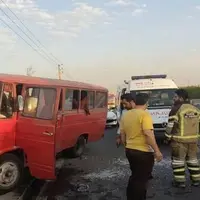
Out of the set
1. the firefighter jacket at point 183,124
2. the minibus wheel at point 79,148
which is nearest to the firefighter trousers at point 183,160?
the firefighter jacket at point 183,124

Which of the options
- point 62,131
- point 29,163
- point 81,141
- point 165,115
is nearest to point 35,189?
point 29,163

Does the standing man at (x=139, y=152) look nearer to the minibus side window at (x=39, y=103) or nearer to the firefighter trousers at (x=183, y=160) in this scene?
the firefighter trousers at (x=183, y=160)

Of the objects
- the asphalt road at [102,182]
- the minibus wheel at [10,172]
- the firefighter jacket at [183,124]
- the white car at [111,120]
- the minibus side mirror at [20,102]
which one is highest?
the minibus side mirror at [20,102]

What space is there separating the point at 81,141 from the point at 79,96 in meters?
1.59

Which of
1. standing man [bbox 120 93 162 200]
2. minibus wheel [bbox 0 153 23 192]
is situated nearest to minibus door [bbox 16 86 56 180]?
minibus wheel [bbox 0 153 23 192]

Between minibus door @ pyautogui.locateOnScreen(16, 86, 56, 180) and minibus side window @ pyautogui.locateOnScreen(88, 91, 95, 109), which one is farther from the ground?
minibus side window @ pyautogui.locateOnScreen(88, 91, 95, 109)

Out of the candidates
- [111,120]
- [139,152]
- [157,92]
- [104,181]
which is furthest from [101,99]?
[111,120]

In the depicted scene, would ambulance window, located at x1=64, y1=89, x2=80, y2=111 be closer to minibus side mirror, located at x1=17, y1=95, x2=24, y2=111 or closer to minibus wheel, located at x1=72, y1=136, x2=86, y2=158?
minibus wheel, located at x1=72, y1=136, x2=86, y2=158

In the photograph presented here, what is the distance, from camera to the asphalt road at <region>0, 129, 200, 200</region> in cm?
718

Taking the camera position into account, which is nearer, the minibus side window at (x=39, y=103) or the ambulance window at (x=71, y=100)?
the minibus side window at (x=39, y=103)

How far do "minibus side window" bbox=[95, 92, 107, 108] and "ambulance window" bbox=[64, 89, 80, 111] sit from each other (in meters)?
2.23

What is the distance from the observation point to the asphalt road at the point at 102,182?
718 centimetres

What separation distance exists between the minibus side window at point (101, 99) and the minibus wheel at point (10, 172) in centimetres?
537

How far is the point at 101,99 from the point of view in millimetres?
13367
